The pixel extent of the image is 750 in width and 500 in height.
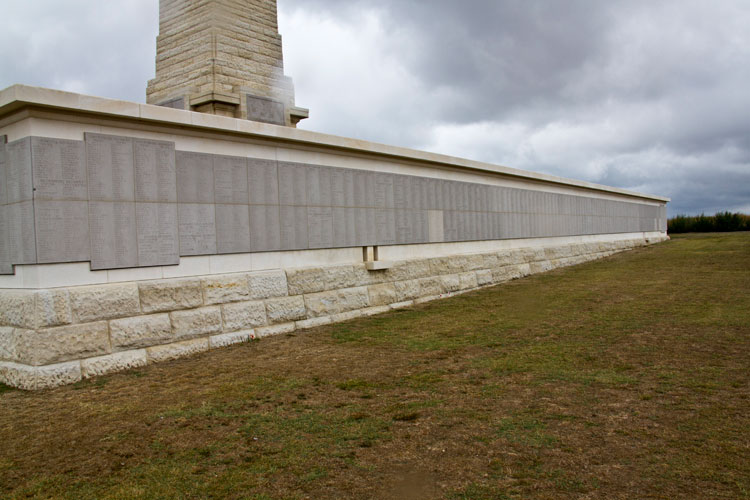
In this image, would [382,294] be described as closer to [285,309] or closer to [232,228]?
[285,309]

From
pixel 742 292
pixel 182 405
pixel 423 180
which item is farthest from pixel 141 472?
pixel 742 292

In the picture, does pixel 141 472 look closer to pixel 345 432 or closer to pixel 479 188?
pixel 345 432

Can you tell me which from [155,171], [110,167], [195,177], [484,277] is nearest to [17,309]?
[110,167]

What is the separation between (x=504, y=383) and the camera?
5.14 metres

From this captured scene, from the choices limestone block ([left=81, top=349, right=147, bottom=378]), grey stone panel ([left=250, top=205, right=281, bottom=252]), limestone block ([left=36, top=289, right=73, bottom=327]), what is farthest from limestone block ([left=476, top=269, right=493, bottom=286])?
limestone block ([left=36, top=289, right=73, bottom=327])

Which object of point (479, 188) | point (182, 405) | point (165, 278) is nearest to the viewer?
point (182, 405)

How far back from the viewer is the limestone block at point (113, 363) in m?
5.78

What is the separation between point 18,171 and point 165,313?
2.13 m

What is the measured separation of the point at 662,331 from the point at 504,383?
10.1 ft

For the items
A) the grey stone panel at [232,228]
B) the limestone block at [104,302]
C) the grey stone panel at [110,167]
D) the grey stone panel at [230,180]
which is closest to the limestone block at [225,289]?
the grey stone panel at [232,228]

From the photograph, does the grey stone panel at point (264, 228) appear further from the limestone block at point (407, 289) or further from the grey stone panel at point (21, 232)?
the limestone block at point (407, 289)

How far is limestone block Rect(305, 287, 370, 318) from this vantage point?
8266 mm

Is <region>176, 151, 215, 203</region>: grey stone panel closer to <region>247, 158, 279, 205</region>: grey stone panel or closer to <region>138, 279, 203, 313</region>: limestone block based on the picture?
<region>247, 158, 279, 205</region>: grey stone panel

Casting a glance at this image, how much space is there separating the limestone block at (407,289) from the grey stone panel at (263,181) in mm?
3034
